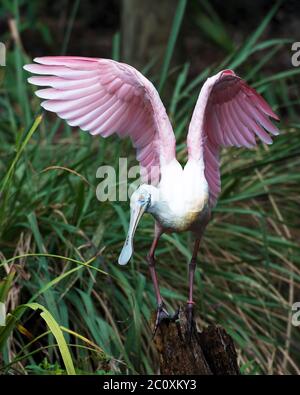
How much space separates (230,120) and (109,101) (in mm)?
497

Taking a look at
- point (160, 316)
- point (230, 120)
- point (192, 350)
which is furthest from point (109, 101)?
point (192, 350)

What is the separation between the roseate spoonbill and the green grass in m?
0.29

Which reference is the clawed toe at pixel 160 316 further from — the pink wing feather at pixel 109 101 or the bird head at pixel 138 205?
the pink wing feather at pixel 109 101

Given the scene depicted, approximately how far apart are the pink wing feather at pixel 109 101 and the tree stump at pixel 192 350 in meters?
0.58

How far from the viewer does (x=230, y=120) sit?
Answer: 12.7ft

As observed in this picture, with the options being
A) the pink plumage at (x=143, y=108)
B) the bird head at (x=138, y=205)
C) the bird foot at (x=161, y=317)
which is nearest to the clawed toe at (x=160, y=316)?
the bird foot at (x=161, y=317)

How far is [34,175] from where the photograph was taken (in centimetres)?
475

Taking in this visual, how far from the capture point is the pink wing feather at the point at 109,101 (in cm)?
355

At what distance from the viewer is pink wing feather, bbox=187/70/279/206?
3.76 meters

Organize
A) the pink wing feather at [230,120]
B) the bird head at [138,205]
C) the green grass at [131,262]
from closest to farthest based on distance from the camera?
1. the bird head at [138,205]
2. the pink wing feather at [230,120]
3. the green grass at [131,262]

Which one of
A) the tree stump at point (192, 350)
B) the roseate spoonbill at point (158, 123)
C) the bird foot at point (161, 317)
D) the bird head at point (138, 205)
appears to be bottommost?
the tree stump at point (192, 350)

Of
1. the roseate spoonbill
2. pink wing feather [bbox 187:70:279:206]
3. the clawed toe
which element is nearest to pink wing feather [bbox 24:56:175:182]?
the roseate spoonbill

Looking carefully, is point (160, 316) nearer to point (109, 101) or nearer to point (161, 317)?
point (161, 317)

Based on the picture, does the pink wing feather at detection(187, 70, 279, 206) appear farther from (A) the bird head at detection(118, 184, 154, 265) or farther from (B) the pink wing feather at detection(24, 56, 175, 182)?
(A) the bird head at detection(118, 184, 154, 265)
